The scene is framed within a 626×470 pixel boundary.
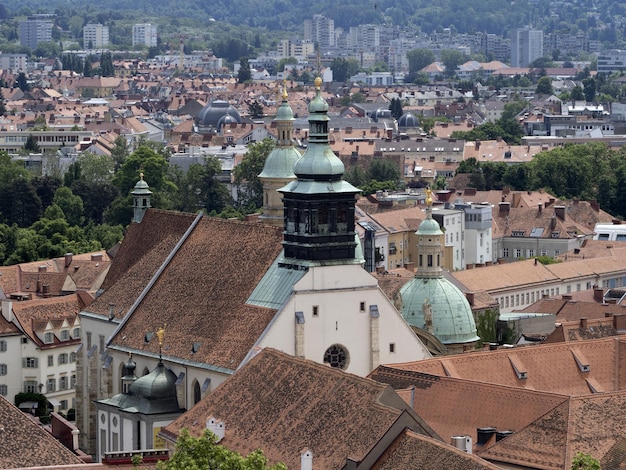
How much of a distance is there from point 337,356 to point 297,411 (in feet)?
47.9

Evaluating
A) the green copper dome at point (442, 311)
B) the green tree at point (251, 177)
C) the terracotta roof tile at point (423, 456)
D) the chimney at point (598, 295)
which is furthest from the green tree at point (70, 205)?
the terracotta roof tile at point (423, 456)

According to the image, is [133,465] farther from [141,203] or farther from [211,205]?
[211,205]

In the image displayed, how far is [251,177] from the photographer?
17200cm

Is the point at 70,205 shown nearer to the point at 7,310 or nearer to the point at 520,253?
the point at 520,253

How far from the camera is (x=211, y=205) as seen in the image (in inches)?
6791

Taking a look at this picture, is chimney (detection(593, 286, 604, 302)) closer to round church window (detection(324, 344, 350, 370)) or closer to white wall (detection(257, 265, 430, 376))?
white wall (detection(257, 265, 430, 376))

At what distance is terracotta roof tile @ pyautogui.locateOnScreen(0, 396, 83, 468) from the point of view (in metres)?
57.4

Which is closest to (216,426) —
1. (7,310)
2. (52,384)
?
(52,384)

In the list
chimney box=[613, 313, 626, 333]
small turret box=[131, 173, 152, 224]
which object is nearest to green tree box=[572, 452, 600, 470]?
small turret box=[131, 173, 152, 224]

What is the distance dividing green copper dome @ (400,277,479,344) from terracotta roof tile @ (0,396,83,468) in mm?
29385

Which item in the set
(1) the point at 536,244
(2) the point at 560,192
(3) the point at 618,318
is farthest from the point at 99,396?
(2) the point at 560,192

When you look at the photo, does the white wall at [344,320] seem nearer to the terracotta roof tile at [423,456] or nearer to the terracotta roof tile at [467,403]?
the terracotta roof tile at [467,403]

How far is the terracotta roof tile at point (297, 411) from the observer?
59.9 metres

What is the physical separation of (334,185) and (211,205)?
94.6 m
